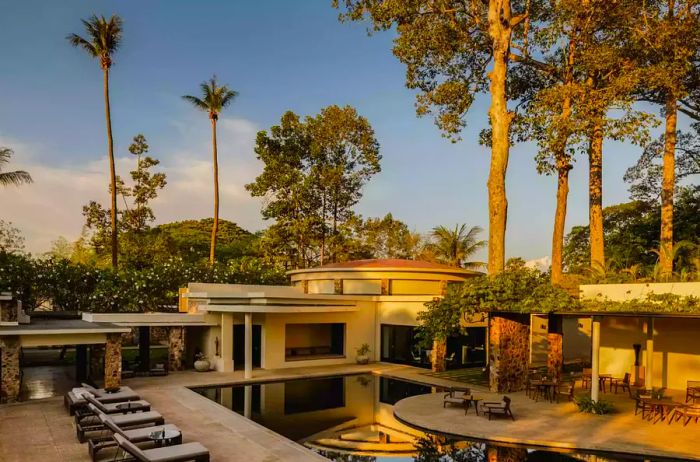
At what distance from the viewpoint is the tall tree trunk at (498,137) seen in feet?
73.0

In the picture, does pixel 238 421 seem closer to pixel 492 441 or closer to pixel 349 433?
pixel 349 433

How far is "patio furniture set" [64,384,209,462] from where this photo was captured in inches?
419

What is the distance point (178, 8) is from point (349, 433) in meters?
19.6

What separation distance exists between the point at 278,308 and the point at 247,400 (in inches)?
226

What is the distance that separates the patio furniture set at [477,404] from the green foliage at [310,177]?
93.1 ft

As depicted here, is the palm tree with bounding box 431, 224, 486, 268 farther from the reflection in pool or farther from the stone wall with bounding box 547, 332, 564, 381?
the stone wall with bounding box 547, 332, 564, 381

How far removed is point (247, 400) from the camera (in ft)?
59.9

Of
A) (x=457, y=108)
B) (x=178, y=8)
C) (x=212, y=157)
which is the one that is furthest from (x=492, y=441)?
(x=212, y=157)

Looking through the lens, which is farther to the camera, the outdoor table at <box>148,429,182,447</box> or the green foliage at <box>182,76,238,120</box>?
the green foliage at <box>182,76,238,120</box>

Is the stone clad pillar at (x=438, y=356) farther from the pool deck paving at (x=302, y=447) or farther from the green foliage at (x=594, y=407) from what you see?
the green foliage at (x=594, y=407)

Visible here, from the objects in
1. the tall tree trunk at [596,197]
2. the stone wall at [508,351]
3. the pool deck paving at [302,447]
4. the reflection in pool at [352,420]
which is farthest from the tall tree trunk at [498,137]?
the reflection in pool at [352,420]

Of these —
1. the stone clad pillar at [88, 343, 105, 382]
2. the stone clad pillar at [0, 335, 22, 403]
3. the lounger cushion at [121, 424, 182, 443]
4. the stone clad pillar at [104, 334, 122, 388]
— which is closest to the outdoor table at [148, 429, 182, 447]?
the lounger cushion at [121, 424, 182, 443]

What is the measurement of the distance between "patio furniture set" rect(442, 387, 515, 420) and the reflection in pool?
6.53ft

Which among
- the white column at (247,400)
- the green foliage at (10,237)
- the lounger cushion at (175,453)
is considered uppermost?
the green foliage at (10,237)
